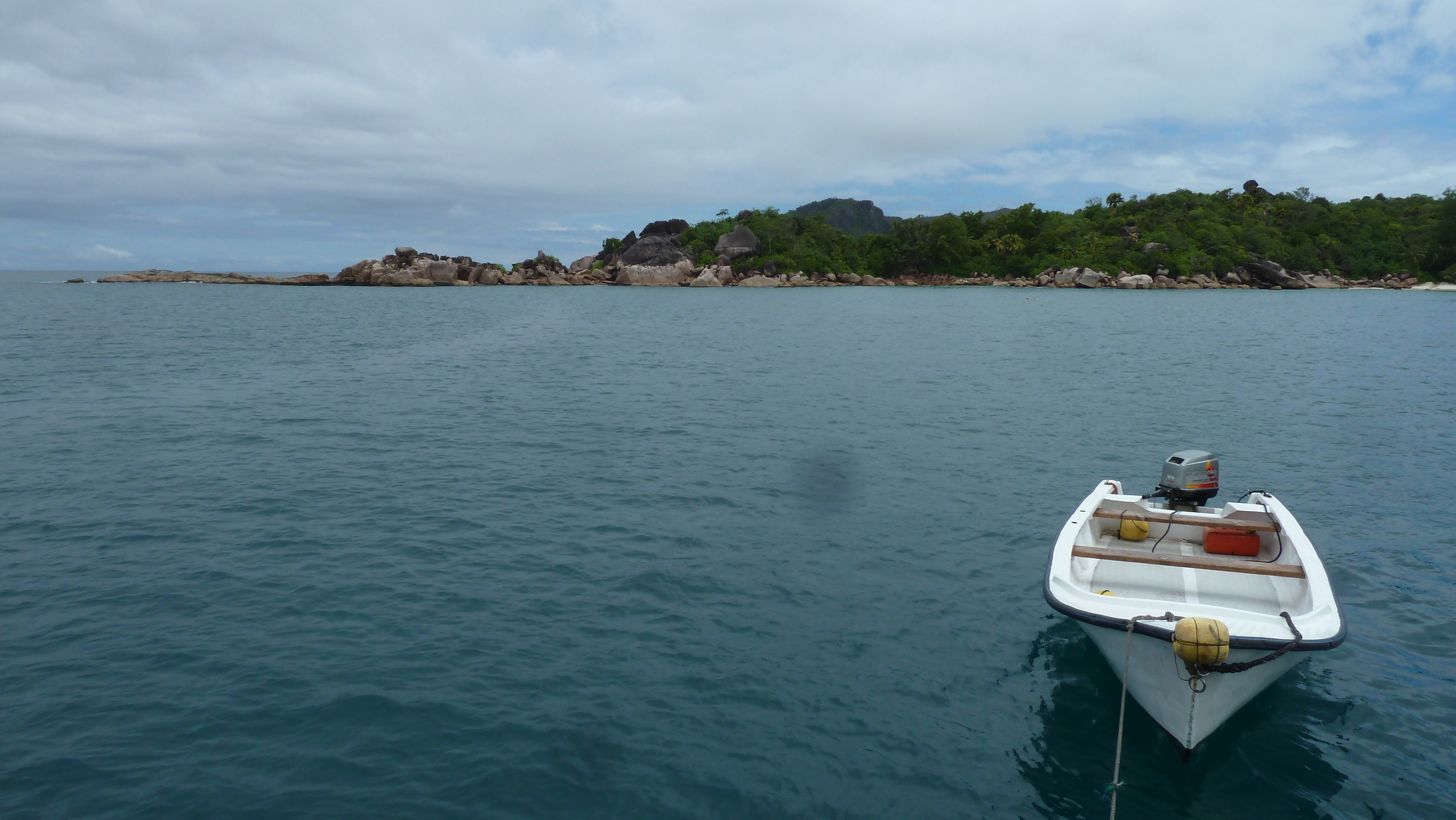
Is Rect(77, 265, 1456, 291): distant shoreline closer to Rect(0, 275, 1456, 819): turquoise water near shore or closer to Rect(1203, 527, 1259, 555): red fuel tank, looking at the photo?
Rect(0, 275, 1456, 819): turquoise water near shore

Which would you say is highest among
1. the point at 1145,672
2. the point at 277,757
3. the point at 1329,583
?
the point at 1329,583

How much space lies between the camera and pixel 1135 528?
1280cm

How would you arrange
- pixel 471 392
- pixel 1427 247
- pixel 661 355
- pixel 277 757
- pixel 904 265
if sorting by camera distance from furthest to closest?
pixel 904 265 < pixel 1427 247 < pixel 661 355 < pixel 471 392 < pixel 277 757

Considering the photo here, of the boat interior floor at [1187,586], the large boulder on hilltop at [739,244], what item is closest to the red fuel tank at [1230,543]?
the boat interior floor at [1187,586]

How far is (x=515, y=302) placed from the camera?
98312mm

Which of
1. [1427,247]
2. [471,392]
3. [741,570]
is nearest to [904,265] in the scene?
[1427,247]

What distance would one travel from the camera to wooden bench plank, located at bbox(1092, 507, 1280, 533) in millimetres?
12391

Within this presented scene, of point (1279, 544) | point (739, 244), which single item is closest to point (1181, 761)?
point (1279, 544)

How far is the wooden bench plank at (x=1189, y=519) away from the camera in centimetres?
1239

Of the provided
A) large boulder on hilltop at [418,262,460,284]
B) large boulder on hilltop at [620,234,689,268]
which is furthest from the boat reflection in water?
large boulder on hilltop at [418,262,460,284]

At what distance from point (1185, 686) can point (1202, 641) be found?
857 mm

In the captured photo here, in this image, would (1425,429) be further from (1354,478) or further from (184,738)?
(184,738)

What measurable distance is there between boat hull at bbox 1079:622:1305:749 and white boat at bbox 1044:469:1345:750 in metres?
0.01

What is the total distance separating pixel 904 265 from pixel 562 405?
145 meters
